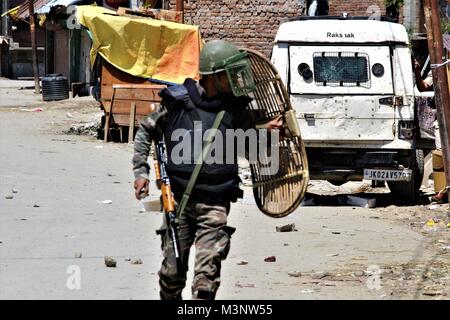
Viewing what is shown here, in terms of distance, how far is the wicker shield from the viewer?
7.13m

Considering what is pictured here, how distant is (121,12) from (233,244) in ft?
40.5

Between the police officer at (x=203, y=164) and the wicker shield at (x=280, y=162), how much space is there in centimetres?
36

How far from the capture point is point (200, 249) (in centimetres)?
661

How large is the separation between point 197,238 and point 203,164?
460 millimetres

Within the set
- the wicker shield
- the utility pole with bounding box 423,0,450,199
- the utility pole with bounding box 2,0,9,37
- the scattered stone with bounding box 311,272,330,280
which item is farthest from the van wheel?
the utility pole with bounding box 2,0,9,37

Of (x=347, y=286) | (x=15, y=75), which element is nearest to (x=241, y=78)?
(x=347, y=286)

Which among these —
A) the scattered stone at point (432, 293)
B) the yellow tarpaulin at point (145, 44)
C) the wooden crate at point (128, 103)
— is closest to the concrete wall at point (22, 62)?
the yellow tarpaulin at point (145, 44)

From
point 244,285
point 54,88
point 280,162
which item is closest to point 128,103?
point 244,285

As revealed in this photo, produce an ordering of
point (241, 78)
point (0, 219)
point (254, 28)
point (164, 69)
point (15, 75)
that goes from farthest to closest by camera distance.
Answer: point (15, 75) → point (254, 28) → point (164, 69) → point (0, 219) → point (241, 78)

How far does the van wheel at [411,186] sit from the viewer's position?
47.1ft

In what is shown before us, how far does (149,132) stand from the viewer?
686 centimetres

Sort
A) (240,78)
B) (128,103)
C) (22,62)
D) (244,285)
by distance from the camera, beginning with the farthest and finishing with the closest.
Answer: (22,62)
(128,103)
(244,285)
(240,78)

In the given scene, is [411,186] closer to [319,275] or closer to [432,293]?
[319,275]
